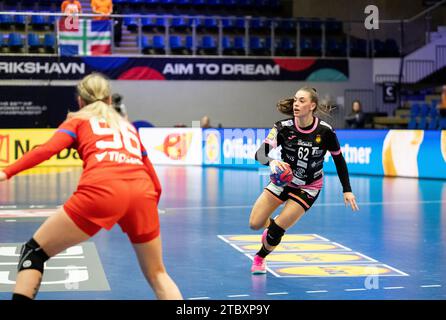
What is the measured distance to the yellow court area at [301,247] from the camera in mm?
10555

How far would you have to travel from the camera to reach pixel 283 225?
8.76 meters

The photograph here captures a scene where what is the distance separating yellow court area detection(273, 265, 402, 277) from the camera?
8873mm

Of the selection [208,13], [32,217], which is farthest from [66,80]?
[32,217]

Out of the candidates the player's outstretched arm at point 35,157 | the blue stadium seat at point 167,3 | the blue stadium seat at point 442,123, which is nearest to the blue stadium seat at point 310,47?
the blue stadium seat at point 167,3

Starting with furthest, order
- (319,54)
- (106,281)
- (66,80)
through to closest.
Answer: (319,54) → (66,80) → (106,281)

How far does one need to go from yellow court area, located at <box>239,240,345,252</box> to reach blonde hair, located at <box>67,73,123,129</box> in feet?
16.8

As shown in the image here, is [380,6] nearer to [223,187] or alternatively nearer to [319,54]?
[319,54]

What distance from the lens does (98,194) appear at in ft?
17.8

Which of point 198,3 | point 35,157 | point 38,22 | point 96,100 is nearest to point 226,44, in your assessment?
point 198,3

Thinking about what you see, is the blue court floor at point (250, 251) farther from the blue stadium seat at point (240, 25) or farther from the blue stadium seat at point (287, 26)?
the blue stadium seat at point (287, 26)

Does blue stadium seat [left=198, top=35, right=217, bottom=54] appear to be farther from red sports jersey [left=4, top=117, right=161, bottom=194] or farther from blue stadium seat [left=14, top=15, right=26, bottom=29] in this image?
red sports jersey [left=4, top=117, right=161, bottom=194]

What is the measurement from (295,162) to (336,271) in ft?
4.04

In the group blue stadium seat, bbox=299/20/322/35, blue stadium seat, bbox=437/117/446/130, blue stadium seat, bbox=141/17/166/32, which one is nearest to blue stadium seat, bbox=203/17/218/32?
blue stadium seat, bbox=141/17/166/32
